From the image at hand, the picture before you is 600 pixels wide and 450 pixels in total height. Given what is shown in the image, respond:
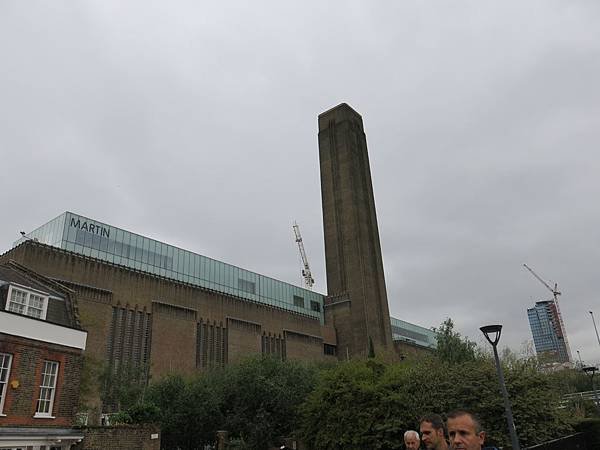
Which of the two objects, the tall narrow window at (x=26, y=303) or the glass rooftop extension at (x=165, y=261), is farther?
the glass rooftop extension at (x=165, y=261)

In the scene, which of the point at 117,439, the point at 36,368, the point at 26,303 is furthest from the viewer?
the point at 26,303

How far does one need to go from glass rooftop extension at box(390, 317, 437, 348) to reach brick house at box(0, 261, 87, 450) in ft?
223

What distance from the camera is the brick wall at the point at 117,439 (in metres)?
18.3

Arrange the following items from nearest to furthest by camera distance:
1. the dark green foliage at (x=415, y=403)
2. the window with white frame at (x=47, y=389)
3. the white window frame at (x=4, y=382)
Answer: the white window frame at (x=4, y=382), the window with white frame at (x=47, y=389), the dark green foliage at (x=415, y=403)

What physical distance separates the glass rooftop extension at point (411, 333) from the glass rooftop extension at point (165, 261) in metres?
21.1

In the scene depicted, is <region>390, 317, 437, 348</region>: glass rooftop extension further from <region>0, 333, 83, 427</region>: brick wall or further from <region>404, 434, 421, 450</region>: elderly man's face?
<region>404, 434, 421, 450</region>: elderly man's face

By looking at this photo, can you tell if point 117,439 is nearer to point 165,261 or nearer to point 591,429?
point 591,429

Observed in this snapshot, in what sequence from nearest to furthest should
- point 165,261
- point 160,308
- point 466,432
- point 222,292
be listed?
1. point 466,432
2. point 160,308
3. point 165,261
4. point 222,292

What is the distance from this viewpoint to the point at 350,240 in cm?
7156

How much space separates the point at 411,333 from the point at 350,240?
29357mm

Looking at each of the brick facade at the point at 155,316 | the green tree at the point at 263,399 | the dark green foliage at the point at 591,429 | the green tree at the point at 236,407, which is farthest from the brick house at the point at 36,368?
the dark green foliage at the point at 591,429

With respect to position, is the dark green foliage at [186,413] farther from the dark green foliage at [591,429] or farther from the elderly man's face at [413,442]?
the elderly man's face at [413,442]

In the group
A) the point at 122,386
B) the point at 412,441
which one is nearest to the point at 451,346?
the point at 122,386

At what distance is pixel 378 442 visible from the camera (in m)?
20.6
